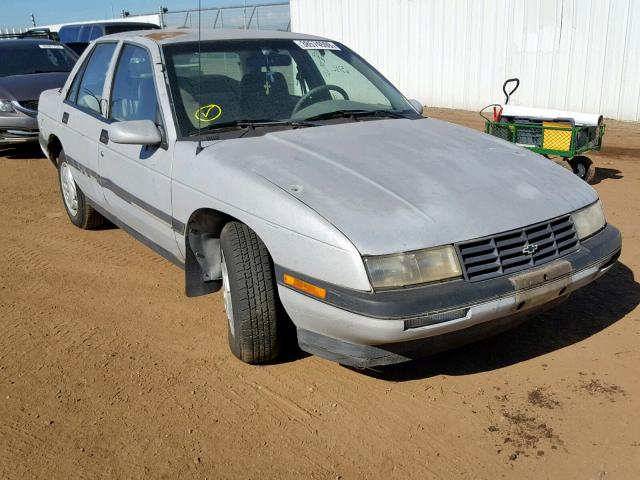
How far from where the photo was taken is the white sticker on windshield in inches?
175

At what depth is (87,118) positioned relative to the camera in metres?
4.84

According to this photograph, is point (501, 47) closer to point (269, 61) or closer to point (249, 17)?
point (249, 17)

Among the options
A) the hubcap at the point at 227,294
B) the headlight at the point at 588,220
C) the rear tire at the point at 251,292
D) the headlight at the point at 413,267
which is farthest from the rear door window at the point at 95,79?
the headlight at the point at 588,220

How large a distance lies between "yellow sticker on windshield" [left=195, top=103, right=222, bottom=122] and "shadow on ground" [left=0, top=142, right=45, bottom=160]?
690cm

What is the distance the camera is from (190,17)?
23.5m

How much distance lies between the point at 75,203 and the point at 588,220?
4.30m

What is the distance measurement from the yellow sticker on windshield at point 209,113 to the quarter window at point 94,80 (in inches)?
49.0

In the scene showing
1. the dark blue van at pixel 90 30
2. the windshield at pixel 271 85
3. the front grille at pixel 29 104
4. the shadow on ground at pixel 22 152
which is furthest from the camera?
the dark blue van at pixel 90 30

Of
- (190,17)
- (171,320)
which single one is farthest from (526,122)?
(190,17)

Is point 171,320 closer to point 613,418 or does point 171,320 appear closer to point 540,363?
point 540,363

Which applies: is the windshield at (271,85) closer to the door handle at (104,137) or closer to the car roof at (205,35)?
the car roof at (205,35)

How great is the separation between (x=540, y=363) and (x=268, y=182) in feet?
5.66

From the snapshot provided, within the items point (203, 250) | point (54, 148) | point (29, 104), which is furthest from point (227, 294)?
point (29, 104)

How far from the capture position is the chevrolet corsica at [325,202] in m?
2.72
